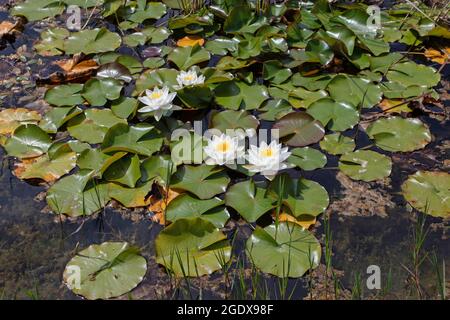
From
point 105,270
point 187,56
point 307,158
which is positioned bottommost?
point 105,270

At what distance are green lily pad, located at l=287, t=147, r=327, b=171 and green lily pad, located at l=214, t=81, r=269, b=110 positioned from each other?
0.43 m

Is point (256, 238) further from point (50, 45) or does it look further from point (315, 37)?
point (50, 45)

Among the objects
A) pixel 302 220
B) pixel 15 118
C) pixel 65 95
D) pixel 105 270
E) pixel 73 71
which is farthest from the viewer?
pixel 73 71

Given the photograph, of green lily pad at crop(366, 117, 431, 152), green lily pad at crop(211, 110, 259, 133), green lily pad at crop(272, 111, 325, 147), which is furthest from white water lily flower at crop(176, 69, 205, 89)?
green lily pad at crop(366, 117, 431, 152)

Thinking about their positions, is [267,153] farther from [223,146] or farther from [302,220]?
[302,220]

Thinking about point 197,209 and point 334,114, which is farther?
point 334,114

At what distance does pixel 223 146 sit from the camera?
8.61ft

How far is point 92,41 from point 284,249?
2078 mm

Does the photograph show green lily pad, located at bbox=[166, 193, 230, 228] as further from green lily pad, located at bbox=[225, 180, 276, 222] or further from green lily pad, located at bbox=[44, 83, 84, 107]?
green lily pad, located at bbox=[44, 83, 84, 107]

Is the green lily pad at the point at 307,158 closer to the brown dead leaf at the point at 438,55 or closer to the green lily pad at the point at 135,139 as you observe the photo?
the green lily pad at the point at 135,139

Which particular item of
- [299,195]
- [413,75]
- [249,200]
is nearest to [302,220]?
[299,195]

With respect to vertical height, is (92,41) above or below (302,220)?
above

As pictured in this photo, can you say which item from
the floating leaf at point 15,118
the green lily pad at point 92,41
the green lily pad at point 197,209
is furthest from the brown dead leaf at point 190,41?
the green lily pad at point 197,209

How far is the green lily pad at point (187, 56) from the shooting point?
342cm
